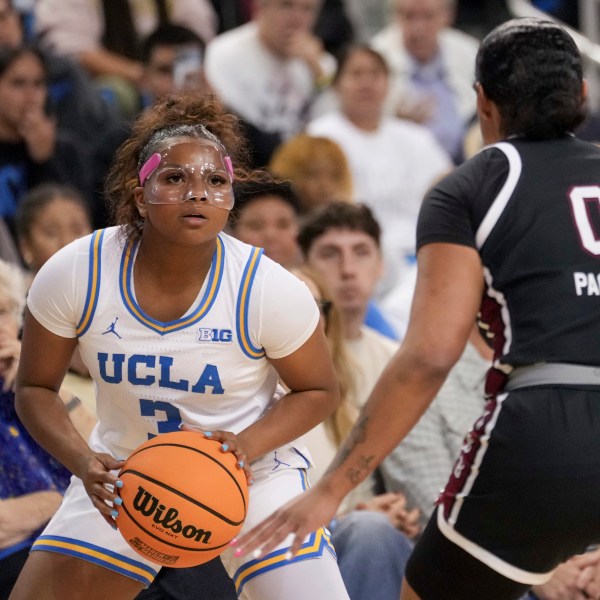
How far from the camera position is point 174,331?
3.36m

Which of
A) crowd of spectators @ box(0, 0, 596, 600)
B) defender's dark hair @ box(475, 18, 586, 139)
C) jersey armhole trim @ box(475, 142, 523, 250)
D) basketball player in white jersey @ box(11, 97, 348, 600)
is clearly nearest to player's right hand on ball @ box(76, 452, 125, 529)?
basketball player in white jersey @ box(11, 97, 348, 600)

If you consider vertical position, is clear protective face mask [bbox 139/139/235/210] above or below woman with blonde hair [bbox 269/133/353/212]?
above

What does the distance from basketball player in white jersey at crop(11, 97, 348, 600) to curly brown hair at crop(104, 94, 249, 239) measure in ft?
0.08

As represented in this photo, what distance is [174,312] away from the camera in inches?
133

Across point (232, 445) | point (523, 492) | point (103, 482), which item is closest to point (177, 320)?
point (232, 445)

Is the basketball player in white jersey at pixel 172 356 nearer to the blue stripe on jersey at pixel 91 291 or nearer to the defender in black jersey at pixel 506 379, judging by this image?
the blue stripe on jersey at pixel 91 291

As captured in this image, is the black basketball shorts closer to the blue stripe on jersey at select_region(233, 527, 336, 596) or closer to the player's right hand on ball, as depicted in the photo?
the blue stripe on jersey at select_region(233, 527, 336, 596)

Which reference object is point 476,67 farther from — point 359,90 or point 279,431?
point 359,90

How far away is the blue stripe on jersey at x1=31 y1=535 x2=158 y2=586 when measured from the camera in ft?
11.0

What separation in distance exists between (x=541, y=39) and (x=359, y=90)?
16.9ft

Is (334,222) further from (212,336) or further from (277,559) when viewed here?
(277,559)

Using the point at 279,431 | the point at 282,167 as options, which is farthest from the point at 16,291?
the point at 282,167

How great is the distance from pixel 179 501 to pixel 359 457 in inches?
20.3

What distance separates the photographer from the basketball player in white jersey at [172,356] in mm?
3314
